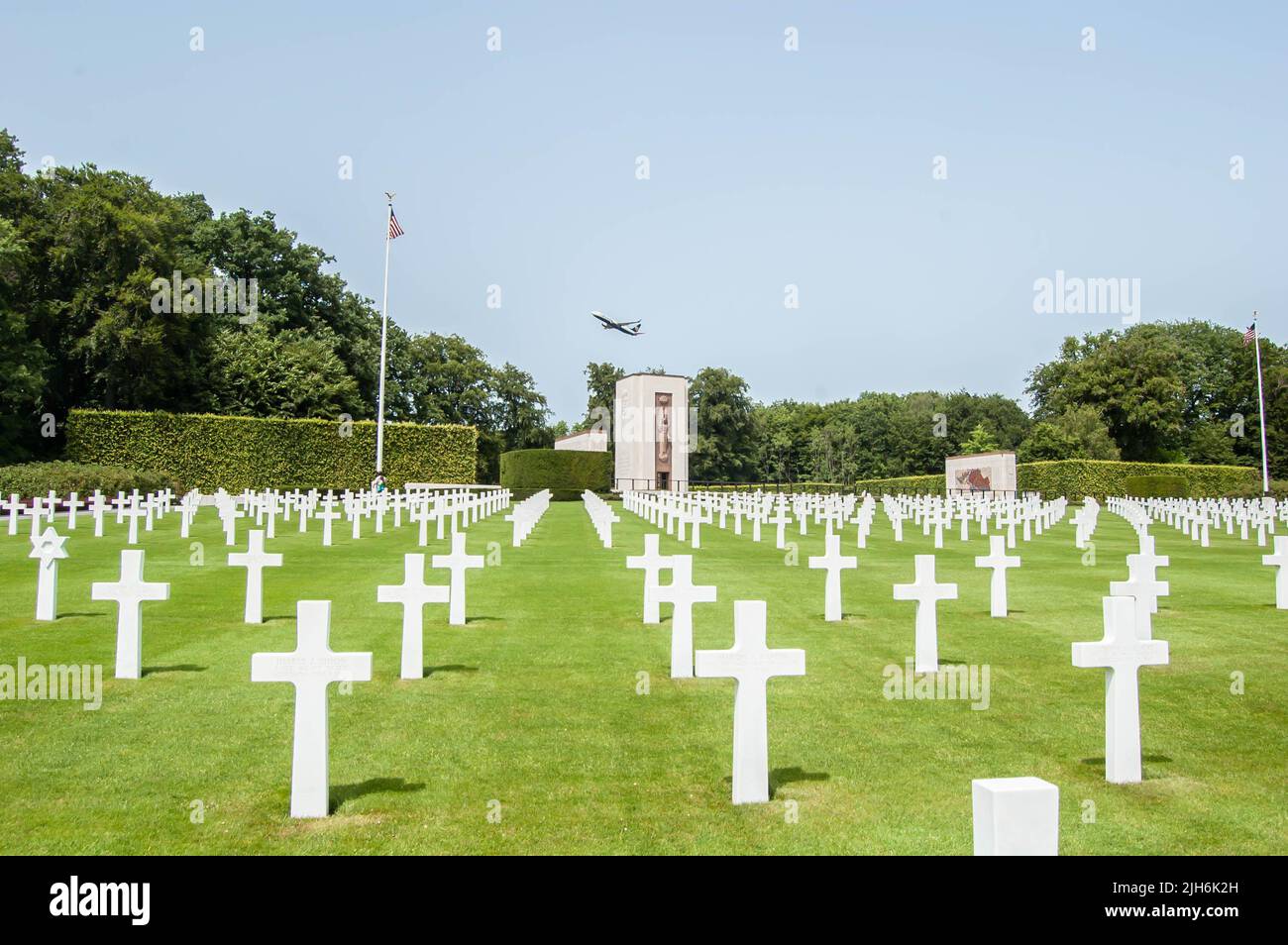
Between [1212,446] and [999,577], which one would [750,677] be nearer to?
[999,577]

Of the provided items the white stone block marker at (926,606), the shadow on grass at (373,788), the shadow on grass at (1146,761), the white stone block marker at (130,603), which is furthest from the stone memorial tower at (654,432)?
the shadow on grass at (373,788)

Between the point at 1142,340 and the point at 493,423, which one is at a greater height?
the point at 1142,340

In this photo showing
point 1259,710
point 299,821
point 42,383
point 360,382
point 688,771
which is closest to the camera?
point 299,821

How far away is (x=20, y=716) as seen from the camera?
6.74 metres

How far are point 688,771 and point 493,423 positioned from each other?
251ft

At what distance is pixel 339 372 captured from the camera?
179 feet

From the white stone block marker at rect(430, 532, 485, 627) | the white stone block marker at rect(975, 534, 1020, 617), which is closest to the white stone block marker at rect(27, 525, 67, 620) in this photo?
the white stone block marker at rect(430, 532, 485, 627)

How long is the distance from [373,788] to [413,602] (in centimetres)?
297

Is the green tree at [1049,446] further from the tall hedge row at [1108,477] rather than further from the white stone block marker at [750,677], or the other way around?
the white stone block marker at [750,677]

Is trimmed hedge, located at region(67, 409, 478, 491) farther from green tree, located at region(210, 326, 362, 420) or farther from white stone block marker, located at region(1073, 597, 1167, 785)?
white stone block marker, located at region(1073, 597, 1167, 785)

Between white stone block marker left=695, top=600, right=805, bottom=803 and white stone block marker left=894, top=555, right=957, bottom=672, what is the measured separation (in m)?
3.64

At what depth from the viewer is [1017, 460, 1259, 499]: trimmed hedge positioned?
55562mm
